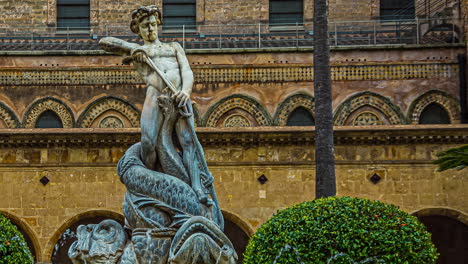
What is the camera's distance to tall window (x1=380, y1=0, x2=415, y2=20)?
3052 centimetres

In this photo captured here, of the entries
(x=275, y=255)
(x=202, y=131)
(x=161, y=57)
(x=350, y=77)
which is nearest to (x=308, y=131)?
(x=202, y=131)

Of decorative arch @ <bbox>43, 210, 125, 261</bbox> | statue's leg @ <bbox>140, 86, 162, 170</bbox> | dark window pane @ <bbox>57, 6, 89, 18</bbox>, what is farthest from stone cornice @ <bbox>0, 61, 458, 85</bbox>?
statue's leg @ <bbox>140, 86, 162, 170</bbox>

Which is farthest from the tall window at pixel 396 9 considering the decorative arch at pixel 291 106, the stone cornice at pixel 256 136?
the stone cornice at pixel 256 136

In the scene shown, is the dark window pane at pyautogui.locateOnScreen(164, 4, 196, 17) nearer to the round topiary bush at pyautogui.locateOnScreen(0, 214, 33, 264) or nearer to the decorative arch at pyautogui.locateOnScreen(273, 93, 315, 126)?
the decorative arch at pyautogui.locateOnScreen(273, 93, 315, 126)

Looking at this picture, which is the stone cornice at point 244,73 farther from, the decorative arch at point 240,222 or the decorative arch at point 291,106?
the decorative arch at point 240,222

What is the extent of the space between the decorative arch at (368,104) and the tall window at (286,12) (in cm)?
443

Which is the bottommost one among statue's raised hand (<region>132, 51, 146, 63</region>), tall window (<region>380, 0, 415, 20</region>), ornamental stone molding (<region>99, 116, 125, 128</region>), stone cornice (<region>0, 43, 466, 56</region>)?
statue's raised hand (<region>132, 51, 146, 63</region>)

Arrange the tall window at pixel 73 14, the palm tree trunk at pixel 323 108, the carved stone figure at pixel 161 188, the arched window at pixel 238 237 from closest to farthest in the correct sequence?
the carved stone figure at pixel 161 188 < the palm tree trunk at pixel 323 108 < the arched window at pixel 238 237 < the tall window at pixel 73 14

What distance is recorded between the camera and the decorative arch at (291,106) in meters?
27.2

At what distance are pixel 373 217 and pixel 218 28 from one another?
1992 centimetres

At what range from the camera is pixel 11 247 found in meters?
11.5

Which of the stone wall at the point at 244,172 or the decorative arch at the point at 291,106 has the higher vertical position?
the decorative arch at the point at 291,106

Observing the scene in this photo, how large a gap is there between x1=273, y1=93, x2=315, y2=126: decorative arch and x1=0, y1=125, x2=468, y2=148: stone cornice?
11.9 ft

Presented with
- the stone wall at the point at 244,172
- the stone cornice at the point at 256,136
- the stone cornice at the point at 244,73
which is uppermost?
the stone cornice at the point at 244,73
